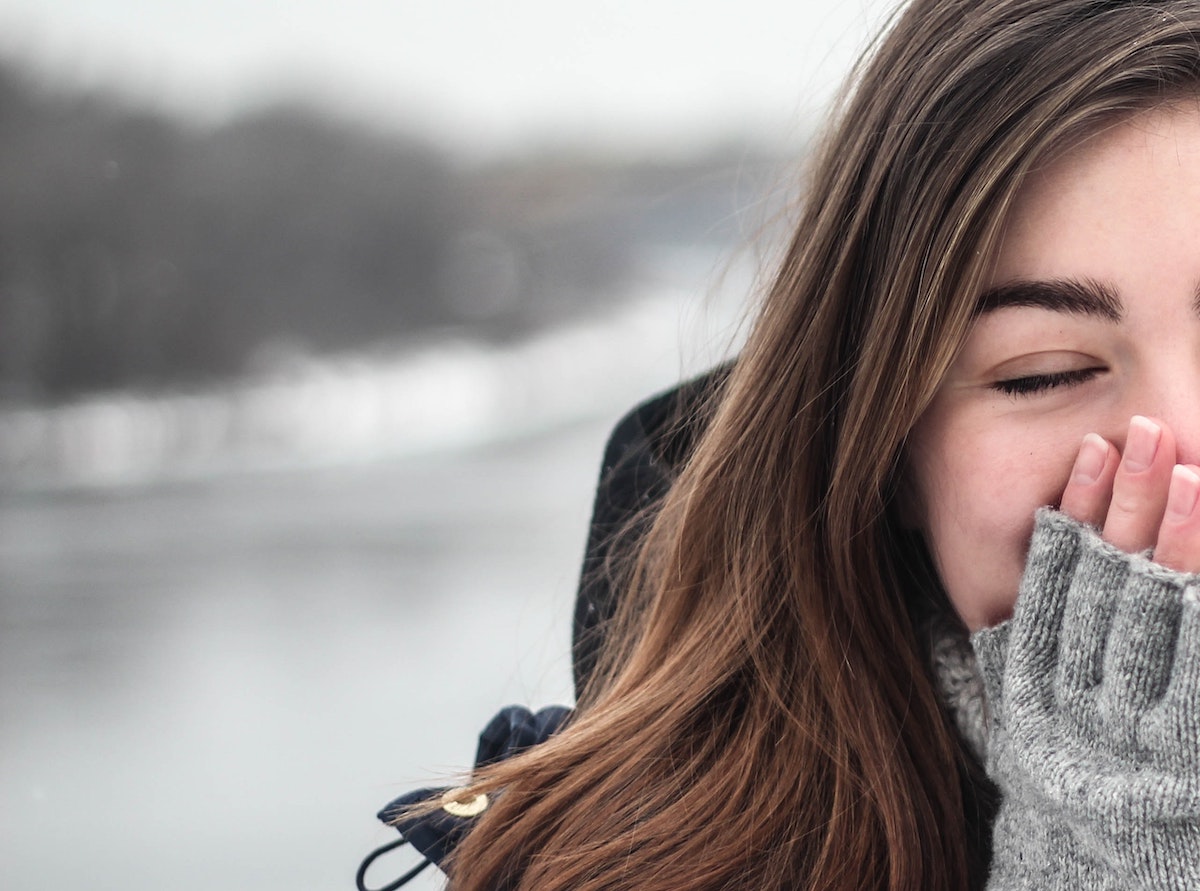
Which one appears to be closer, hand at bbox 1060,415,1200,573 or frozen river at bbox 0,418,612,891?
hand at bbox 1060,415,1200,573

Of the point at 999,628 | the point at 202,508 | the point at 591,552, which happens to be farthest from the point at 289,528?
the point at 999,628

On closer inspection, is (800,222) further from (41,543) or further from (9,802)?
(9,802)

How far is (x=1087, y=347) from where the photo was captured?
26.6 inches

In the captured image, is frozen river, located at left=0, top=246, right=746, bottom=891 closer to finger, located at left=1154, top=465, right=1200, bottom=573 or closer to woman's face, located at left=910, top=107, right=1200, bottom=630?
woman's face, located at left=910, top=107, right=1200, bottom=630

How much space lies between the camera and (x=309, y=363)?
1.66 metres

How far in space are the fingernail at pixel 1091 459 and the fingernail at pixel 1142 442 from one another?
0.07 ft

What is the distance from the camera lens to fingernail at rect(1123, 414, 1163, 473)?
25.5 inches

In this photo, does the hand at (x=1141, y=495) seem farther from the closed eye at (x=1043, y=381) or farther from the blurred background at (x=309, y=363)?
the blurred background at (x=309, y=363)

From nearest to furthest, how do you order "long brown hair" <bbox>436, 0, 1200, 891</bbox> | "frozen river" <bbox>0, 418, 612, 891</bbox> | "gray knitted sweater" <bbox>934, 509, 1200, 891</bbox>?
"gray knitted sweater" <bbox>934, 509, 1200, 891</bbox>, "long brown hair" <bbox>436, 0, 1200, 891</bbox>, "frozen river" <bbox>0, 418, 612, 891</bbox>

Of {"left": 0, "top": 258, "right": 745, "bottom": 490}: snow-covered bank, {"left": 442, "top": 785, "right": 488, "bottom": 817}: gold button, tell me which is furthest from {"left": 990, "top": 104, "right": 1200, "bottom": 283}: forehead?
{"left": 0, "top": 258, "right": 745, "bottom": 490}: snow-covered bank

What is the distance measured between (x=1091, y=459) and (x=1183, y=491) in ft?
0.19

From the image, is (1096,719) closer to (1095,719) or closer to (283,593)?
(1095,719)

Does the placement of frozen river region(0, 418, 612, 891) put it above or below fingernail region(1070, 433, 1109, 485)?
below

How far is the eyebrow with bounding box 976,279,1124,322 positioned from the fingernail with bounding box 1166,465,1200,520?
0.32 ft
